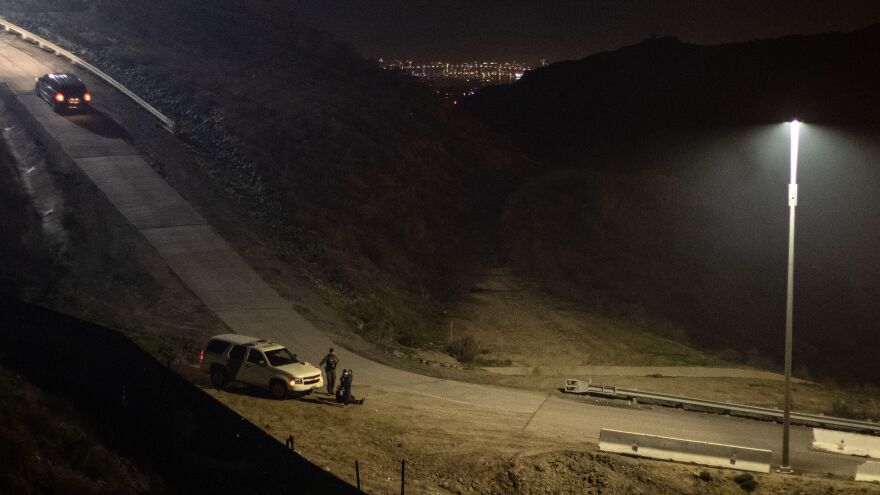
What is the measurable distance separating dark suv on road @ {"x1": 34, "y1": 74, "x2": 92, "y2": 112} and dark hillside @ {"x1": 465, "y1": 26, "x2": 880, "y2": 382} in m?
24.1

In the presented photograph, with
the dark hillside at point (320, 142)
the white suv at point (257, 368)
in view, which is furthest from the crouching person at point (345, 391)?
the dark hillside at point (320, 142)

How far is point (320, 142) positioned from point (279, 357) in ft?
97.0

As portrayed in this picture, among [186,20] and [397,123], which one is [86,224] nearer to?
[397,123]

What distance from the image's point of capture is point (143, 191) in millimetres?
39812

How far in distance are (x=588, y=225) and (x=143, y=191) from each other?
26.4 meters

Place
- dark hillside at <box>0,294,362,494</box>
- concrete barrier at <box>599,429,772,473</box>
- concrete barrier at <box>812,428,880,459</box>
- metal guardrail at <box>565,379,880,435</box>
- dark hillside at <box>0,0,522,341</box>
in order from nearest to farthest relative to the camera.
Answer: dark hillside at <box>0,294,362,494</box> → concrete barrier at <box>599,429,772,473</box> → concrete barrier at <box>812,428,880,459</box> → metal guardrail at <box>565,379,880,435</box> → dark hillside at <box>0,0,522,341</box>

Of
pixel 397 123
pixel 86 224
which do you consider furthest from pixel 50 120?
Result: pixel 397 123

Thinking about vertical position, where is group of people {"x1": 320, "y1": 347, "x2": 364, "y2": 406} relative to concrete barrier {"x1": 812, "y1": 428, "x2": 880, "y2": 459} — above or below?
Answer: above

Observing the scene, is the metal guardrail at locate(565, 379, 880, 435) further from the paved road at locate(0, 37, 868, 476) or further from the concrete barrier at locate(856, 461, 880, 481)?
the concrete barrier at locate(856, 461, 880, 481)

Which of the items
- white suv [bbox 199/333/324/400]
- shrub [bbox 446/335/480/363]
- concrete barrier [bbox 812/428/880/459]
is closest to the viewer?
concrete barrier [bbox 812/428/880/459]

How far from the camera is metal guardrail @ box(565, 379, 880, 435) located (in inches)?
973

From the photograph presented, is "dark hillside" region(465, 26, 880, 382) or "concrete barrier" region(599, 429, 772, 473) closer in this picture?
"concrete barrier" region(599, 429, 772, 473)

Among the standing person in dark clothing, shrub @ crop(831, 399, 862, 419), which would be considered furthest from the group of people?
shrub @ crop(831, 399, 862, 419)

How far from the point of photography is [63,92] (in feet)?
151
